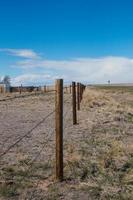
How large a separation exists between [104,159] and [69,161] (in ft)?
2.65

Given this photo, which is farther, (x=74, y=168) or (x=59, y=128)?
(x=74, y=168)

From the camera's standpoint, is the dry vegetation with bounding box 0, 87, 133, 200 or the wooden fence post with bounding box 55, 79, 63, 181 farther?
the wooden fence post with bounding box 55, 79, 63, 181

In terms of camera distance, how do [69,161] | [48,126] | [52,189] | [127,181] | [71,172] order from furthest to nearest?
[48,126]
[69,161]
[71,172]
[127,181]
[52,189]

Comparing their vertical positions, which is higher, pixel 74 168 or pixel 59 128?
pixel 59 128

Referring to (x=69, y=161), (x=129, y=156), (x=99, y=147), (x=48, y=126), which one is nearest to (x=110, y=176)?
(x=69, y=161)

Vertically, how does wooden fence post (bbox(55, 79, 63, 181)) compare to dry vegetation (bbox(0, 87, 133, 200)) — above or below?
above

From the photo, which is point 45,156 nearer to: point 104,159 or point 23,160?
point 23,160

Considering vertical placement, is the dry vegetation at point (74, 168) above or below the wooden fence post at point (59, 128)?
below

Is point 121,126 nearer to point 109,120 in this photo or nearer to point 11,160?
point 109,120

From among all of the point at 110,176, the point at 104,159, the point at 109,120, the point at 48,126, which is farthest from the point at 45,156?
the point at 109,120

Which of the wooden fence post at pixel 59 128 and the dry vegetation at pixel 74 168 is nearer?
the dry vegetation at pixel 74 168

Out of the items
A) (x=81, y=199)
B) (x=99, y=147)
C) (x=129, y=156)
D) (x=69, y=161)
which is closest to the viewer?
(x=81, y=199)

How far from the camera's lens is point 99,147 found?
11586mm

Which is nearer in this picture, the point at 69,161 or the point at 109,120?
the point at 69,161
